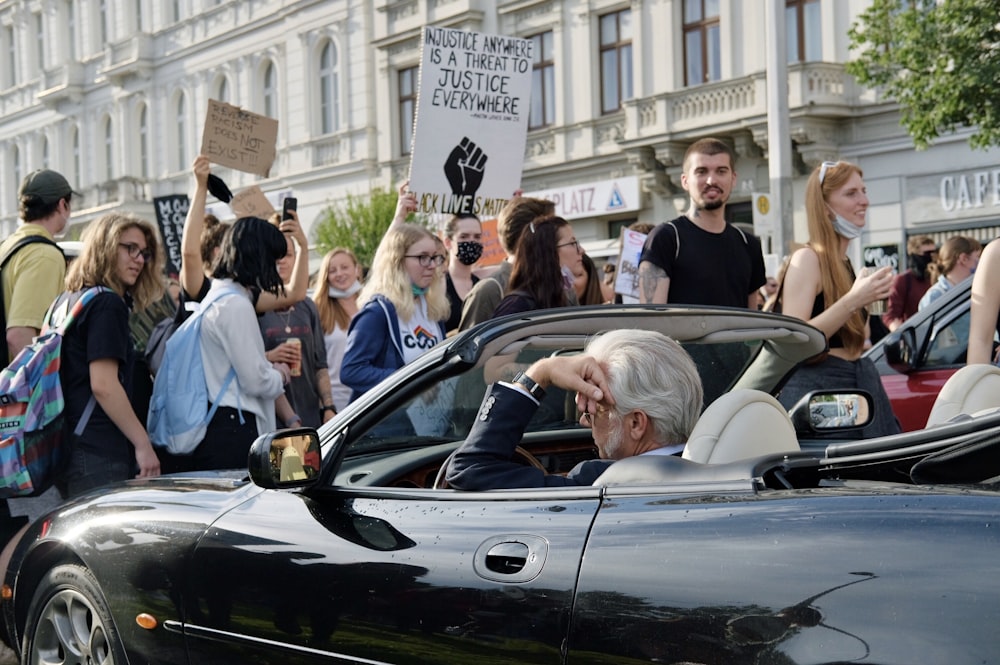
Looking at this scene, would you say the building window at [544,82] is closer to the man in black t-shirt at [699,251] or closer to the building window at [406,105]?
the building window at [406,105]

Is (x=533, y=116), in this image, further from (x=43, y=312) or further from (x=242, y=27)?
(x=43, y=312)

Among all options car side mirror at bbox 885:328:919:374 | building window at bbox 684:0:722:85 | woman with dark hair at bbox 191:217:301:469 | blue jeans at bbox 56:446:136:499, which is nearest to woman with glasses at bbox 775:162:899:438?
car side mirror at bbox 885:328:919:374

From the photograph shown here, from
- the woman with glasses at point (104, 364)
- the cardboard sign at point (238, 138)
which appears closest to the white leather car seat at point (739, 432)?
the woman with glasses at point (104, 364)

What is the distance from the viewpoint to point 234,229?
5.46 meters

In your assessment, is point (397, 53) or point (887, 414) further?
point (397, 53)

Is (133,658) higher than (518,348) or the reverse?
the reverse

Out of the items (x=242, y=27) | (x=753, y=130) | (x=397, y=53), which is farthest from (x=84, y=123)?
(x=753, y=130)

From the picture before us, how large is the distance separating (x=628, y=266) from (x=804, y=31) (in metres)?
13.8

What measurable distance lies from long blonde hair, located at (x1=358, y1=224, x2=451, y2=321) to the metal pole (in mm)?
9950

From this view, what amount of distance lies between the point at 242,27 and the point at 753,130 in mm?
18053

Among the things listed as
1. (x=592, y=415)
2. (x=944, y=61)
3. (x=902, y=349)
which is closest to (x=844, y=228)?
(x=902, y=349)

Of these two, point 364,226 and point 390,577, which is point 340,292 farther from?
point 364,226

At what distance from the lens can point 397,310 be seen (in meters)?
5.97

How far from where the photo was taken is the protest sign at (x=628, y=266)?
11.1 meters
